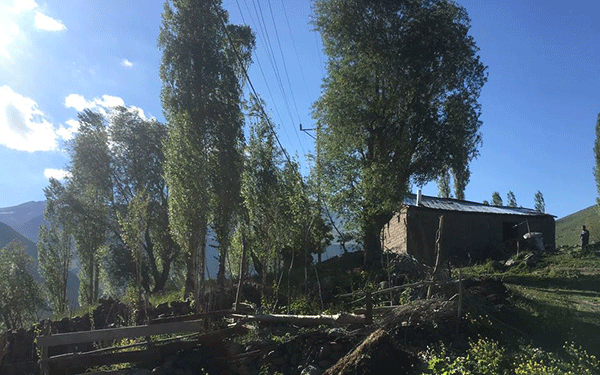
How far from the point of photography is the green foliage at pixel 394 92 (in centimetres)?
2067

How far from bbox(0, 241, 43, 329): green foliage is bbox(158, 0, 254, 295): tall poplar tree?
1010 cm

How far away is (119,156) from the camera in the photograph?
94.7ft

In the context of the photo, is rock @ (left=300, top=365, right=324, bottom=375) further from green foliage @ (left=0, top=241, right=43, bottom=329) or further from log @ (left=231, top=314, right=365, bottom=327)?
green foliage @ (left=0, top=241, right=43, bottom=329)

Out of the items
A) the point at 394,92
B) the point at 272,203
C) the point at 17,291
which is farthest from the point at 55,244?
the point at 394,92

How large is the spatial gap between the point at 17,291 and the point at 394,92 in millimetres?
21917

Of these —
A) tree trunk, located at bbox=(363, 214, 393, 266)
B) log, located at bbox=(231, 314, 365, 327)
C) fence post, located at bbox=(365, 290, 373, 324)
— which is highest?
tree trunk, located at bbox=(363, 214, 393, 266)

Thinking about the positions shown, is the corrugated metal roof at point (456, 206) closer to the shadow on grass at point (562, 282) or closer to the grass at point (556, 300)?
the grass at point (556, 300)

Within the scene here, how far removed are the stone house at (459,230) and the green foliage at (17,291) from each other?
64.4 ft

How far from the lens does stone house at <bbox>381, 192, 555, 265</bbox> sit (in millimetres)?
24938

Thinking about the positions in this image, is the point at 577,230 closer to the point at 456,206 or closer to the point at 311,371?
A: the point at 456,206

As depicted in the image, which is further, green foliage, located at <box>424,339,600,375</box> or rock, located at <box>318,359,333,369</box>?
rock, located at <box>318,359,333,369</box>

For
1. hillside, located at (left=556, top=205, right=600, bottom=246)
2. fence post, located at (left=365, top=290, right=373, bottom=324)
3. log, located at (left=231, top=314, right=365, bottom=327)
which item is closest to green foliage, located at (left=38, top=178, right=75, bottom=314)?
log, located at (left=231, top=314, right=365, bottom=327)

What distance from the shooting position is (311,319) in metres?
9.65

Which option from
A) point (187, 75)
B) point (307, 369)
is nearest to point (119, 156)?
point (187, 75)
